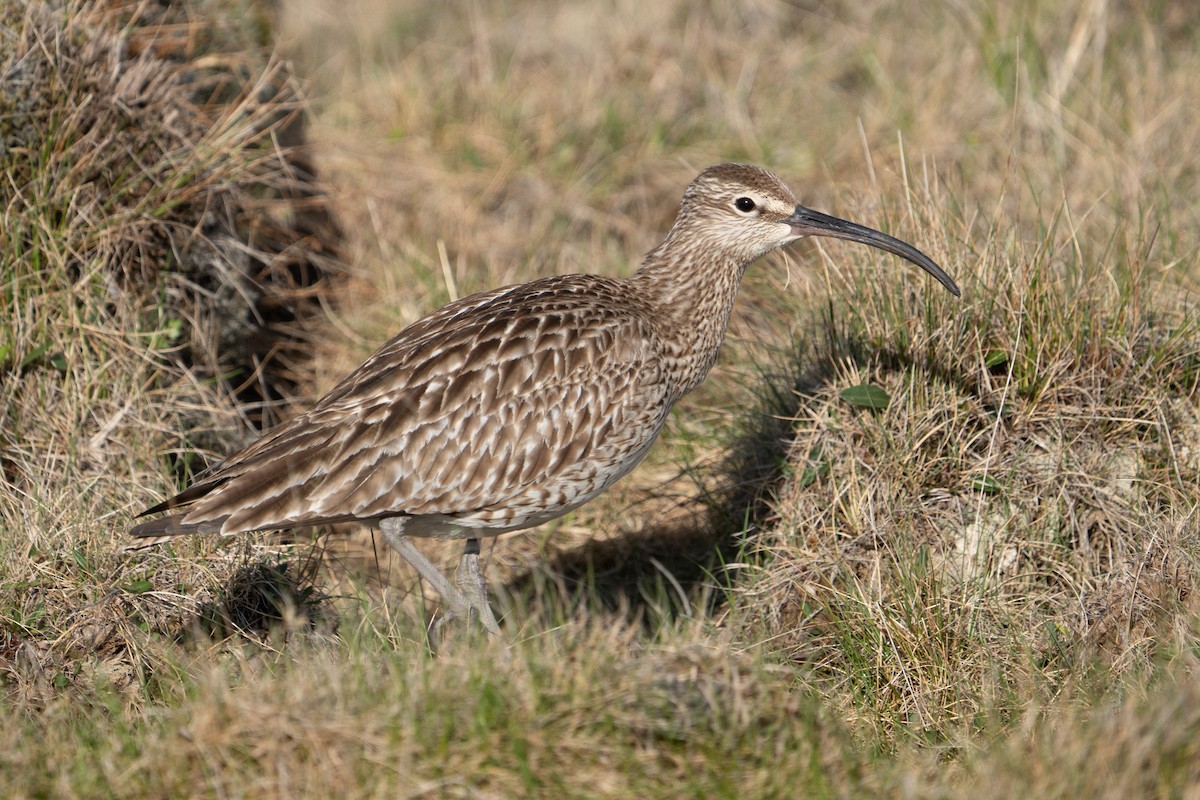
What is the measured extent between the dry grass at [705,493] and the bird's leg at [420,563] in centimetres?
20

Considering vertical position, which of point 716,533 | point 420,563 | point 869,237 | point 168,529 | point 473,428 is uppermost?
point 869,237

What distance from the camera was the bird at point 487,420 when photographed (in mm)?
5270

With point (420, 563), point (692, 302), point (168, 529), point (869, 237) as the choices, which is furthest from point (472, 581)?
point (869, 237)

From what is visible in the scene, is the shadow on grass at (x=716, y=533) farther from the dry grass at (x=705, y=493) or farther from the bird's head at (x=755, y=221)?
the bird's head at (x=755, y=221)

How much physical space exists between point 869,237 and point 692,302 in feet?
2.67

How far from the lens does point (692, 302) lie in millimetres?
6094

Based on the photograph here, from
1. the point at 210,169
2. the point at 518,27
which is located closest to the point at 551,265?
the point at 210,169

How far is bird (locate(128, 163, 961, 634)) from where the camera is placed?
527 centimetres

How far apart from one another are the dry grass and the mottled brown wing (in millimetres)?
507

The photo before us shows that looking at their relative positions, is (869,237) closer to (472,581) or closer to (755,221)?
(755,221)

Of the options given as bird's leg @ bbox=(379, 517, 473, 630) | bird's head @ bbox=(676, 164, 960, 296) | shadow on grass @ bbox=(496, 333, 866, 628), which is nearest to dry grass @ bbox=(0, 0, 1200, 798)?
shadow on grass @ bbox=(496, 333, 866, 628)

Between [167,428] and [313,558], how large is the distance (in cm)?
103

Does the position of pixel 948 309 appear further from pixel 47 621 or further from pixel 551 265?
pixel 47 621

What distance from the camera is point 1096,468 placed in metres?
5.98
